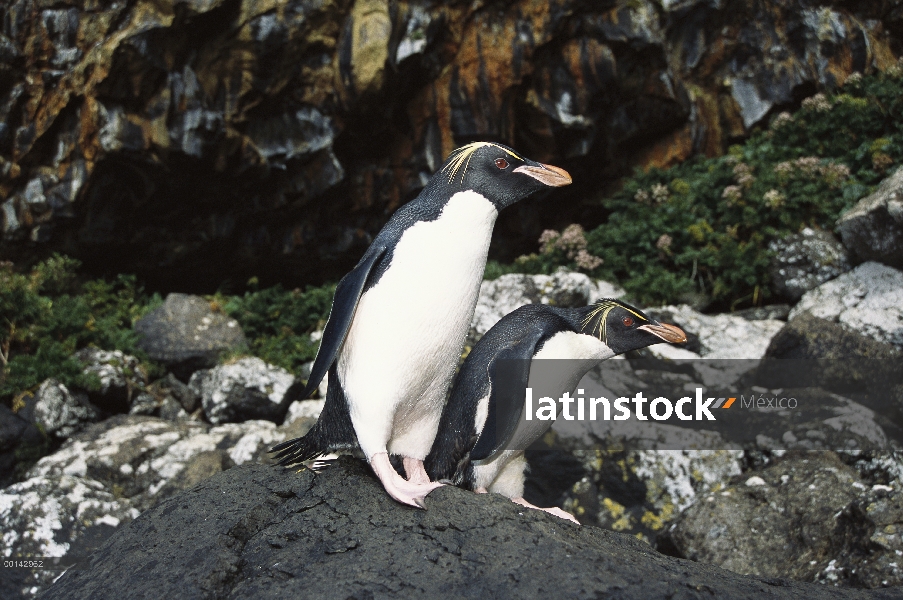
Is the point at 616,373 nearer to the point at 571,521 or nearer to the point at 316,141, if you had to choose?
the point at 571,521

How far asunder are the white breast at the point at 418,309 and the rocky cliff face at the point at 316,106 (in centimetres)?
665

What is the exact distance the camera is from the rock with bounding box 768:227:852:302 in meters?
7.45

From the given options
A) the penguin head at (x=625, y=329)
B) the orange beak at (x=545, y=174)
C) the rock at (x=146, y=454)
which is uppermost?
the orange beak at (x=545, y=174)

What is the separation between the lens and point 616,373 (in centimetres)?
547

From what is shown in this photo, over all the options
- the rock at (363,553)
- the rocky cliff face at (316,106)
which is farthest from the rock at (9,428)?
the rock at (363,553)

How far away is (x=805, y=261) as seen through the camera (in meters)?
7.62

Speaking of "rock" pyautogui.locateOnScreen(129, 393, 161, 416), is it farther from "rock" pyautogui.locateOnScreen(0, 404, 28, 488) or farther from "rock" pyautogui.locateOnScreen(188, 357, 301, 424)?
"rock" pyautogui.locateOnScreen(0, 404, 28, 488)

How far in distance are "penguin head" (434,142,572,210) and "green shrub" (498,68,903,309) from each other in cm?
579

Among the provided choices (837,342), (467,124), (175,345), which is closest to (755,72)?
(467,124)

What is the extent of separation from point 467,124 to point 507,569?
8285 mm

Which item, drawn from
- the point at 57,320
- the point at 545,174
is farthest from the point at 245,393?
the point at 545,174

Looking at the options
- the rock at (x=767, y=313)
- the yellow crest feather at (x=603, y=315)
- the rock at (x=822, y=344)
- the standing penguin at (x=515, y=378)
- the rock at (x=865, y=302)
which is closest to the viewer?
the standing penguin at (x=515, y=378)

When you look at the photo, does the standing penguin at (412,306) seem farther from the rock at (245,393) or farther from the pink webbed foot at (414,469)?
the rock at (245,393)

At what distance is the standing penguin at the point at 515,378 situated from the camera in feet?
9.16
